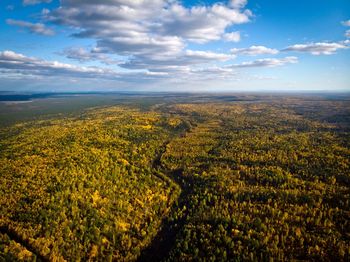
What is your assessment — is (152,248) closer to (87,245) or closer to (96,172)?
(87,245)

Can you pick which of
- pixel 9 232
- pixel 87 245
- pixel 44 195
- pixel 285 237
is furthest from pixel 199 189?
pixel 9 232

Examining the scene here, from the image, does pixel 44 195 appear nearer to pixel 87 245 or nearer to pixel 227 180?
pixel 87 245

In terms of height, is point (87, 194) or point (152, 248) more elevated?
point (87, 194)

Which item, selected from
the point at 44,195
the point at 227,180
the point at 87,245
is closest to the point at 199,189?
the point at 227,180

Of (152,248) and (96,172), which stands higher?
(96,172)

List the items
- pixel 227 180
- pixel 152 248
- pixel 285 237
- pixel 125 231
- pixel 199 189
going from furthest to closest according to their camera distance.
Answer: pixel 227 180, pixel 199 189, pixel 125 231, pixel 152 248, pixel 285 237

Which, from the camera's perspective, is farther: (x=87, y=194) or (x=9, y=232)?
(x=87, y=194)

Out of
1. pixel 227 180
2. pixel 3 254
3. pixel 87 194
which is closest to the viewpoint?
pixel 3 254

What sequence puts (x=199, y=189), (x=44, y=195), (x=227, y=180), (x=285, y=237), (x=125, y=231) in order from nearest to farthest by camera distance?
(x=285, y=237) → (x=125, y=231) → (x=44, y=195) → (x=199, y=189) → (x=227, y=180)

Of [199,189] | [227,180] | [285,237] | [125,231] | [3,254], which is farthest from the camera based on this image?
[227,180]
